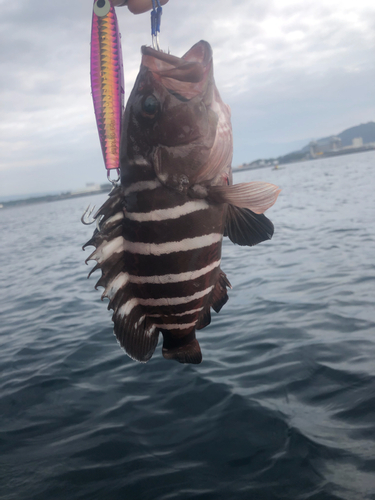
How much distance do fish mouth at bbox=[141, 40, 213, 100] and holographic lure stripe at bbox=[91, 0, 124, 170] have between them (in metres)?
0.34

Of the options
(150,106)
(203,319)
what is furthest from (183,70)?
(203,319)

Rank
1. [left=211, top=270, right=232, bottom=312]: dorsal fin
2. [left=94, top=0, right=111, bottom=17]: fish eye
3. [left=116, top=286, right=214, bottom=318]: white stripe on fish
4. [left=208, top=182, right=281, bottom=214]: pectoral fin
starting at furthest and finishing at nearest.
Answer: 1. [left=211, top=270, right=232, bottom=312]: dorsal fin
2. [left=94, top=0, right=111, bottom=17]: fish eye
3. [left=116, top=286, right=214, bottom=318]: white stripe on fish
4. [left=208, top=182, right=281, bottom=214]: pectoral fin

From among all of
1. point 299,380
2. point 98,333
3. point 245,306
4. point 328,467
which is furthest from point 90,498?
point 245,306

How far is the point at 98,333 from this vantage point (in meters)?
8.34

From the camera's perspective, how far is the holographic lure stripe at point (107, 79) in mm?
2490

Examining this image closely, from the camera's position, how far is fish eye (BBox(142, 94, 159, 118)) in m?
2.26

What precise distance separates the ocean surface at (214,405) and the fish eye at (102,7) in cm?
409

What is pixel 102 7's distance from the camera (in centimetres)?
245

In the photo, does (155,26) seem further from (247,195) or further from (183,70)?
(247,195)

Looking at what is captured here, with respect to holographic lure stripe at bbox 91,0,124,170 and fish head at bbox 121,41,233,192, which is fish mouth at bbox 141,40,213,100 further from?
holographic lure stripe at bbox 91,0,124,170

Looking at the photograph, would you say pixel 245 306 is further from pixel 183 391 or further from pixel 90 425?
pixel 90 425

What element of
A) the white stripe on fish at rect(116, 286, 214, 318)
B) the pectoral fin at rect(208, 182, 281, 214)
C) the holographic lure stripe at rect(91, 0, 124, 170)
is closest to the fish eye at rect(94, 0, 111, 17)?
the holographic lure stripe at rect(91, 0, 124, 170)

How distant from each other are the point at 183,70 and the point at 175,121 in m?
0.30

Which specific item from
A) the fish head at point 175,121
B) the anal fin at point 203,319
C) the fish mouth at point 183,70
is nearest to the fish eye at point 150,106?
the fish head at point 175,121
